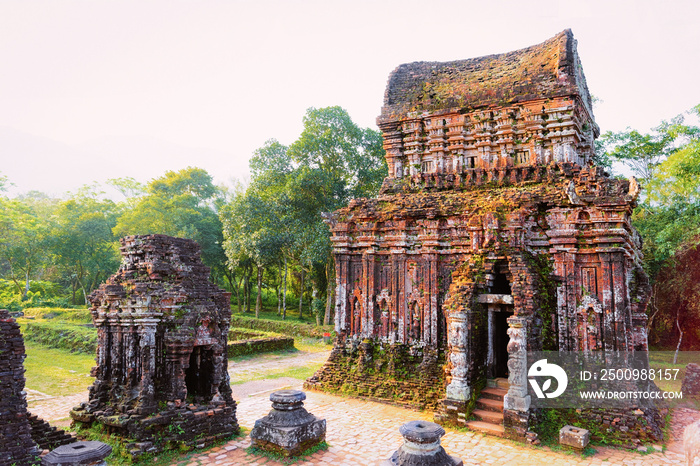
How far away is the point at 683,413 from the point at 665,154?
18.2 meters

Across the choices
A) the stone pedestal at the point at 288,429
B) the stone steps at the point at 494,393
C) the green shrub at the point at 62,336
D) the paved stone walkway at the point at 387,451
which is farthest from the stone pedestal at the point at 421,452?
the green shrub at the point at 62,336

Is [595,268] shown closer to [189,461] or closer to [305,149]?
[189,461]

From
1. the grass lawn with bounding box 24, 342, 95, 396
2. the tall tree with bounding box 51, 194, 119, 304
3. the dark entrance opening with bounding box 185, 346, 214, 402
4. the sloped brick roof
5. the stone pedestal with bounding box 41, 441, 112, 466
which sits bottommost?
the grass lawn with bounding box 24, 342, 95, 396

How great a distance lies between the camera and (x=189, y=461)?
7.82 m

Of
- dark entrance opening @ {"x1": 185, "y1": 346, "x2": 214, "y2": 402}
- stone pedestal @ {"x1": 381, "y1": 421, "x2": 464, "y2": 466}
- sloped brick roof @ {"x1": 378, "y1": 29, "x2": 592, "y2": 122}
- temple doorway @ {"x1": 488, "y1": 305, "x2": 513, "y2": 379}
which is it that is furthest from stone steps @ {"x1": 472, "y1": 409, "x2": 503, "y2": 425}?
sloped brick roof @ {"x1": 378, "y1": 29, "x2": 592, "y2": 122}

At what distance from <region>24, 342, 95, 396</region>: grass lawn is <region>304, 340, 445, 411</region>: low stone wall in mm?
7599

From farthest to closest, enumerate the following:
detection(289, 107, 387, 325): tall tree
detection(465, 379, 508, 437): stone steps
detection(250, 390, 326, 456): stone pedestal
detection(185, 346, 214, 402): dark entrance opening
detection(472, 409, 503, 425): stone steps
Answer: detection(289, 107, 387, 325): tall tree
detection(472, 409, 503, 425): stone steps
detection(465, 379, 508, 437): stone steps
detection(185, 346, 214, 402): dark entrance opening
detection(250, 390, 326, 456): stone pedestal

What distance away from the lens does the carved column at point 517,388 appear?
30.0ft

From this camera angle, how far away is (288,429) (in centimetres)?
827

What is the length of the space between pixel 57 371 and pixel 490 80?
60.8 feet

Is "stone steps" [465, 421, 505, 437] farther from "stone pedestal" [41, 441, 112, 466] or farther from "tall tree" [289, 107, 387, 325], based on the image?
"tall tree" [289, 107, 387, 325]

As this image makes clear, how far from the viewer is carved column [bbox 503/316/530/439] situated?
9148mm

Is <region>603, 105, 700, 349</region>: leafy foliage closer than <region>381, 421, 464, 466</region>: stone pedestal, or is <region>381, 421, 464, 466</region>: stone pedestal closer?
<region>381, 421, 464, 466</region>: stone pedestal

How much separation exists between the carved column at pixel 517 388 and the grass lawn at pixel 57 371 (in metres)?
12.1
